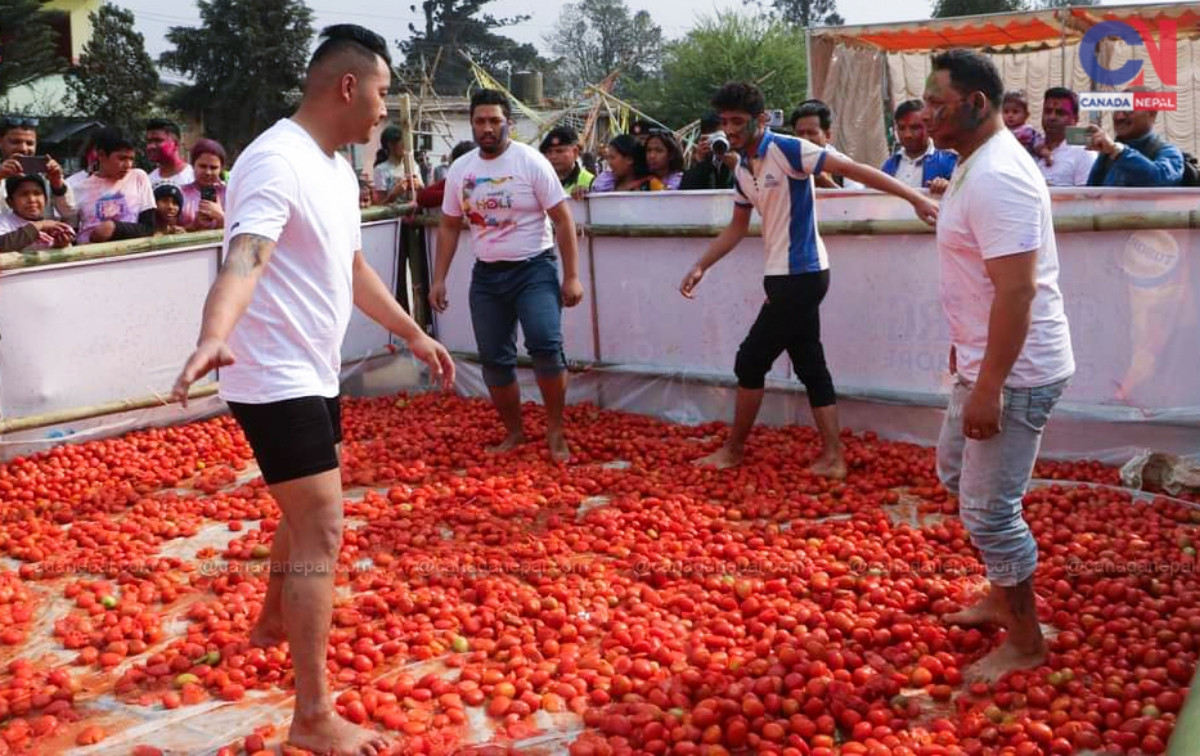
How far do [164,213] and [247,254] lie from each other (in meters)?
4.86

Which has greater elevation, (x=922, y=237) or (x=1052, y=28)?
(x=1052, y=28)

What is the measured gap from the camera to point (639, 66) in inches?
2530

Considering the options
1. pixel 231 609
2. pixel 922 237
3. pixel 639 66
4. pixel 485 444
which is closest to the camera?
pixel 231 609

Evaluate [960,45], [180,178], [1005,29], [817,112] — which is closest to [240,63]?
[960,45]

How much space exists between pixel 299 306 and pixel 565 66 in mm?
69031

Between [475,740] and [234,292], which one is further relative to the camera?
[475,740]

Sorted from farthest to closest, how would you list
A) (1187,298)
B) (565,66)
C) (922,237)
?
(565,66), (922,237), (1187,298)

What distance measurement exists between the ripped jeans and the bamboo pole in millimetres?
4402

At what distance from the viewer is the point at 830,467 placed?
556cm

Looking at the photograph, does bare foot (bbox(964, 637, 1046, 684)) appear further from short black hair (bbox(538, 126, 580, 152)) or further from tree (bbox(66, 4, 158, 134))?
tree (bbox(66, 4, 158, 134))

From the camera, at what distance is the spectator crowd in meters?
5.79

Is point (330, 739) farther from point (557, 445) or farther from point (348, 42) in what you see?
point (557, 445)

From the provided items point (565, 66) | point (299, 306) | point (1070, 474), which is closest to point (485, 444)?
point (1070, 474)

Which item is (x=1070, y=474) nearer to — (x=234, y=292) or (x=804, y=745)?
(x=804, y=745)
